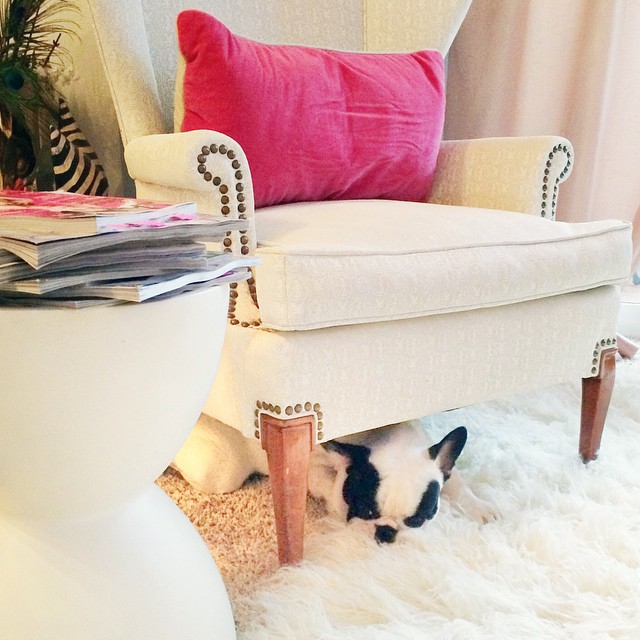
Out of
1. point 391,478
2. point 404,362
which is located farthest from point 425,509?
point 404,362

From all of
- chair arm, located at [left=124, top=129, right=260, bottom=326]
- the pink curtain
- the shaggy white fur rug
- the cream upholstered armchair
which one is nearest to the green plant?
the cream upholstered armchair

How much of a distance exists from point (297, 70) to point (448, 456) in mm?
764

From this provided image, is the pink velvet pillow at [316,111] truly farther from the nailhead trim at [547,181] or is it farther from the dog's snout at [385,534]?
the dog's snout at [385,534]

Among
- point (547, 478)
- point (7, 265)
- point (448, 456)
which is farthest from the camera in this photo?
point (547, 478)

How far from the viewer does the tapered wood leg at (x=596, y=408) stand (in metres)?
1.25

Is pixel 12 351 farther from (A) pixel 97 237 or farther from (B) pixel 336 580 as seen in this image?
(B) pixel 336 580

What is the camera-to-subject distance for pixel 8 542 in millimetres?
667

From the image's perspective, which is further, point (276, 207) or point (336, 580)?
point (276, 207)

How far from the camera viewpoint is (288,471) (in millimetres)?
925

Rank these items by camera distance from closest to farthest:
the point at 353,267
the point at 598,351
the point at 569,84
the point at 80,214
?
1. the point at 80,214
2. the point at 353,267
3. the point at 598,351
4. the point at 569,84

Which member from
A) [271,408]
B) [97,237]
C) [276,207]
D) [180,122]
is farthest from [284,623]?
[180,122]

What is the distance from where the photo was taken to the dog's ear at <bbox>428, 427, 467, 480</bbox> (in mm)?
1060

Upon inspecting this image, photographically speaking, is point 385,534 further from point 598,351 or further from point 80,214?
point 80,214

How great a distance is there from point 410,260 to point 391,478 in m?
0.34
